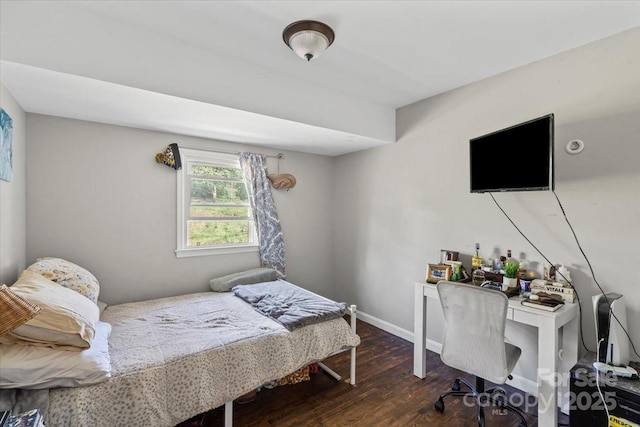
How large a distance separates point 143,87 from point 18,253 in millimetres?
1616

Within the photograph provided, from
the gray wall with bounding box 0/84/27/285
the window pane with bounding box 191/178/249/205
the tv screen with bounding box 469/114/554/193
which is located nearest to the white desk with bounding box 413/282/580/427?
the tv screen with bounding box 469/114/554/193

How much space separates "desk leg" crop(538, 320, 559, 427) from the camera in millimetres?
1751

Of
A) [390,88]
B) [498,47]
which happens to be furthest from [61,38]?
[498,47]

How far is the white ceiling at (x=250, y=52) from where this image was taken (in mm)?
1643

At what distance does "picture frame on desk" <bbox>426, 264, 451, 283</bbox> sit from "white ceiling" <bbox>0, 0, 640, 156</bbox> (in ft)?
5.36

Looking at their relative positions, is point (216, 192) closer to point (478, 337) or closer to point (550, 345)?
point (478, 337)

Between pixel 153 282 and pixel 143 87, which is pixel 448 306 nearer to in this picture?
pixel 143 87

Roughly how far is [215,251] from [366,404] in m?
2.16

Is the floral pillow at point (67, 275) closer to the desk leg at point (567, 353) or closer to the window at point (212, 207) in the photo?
the window at point (212, 207)

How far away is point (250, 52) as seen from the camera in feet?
6.95

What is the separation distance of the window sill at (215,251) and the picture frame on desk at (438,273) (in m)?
2.05

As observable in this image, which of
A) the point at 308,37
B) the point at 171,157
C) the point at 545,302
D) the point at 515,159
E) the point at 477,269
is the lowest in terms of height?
the point at 545,302

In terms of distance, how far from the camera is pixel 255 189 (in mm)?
3502

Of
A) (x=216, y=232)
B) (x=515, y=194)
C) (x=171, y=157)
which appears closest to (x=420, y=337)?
(x=515, y=194)
